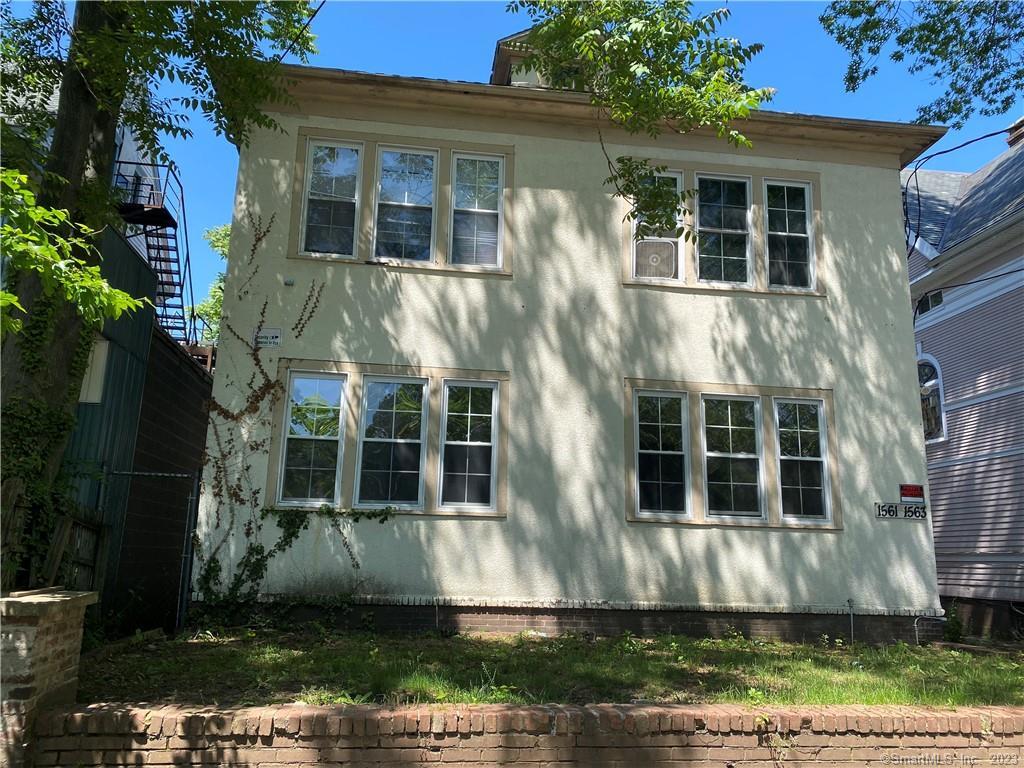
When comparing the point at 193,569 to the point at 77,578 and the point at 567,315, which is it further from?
the point at 567,315

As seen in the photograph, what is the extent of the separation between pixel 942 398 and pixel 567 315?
31.5ft

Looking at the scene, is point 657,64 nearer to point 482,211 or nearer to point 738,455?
point 482,211

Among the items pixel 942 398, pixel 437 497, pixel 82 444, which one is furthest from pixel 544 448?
pixel 942 398

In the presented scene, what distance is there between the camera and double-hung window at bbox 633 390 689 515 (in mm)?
10375

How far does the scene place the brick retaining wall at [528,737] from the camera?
15.5 feet

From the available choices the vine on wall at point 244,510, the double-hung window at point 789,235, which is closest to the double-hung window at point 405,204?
the vine on wall at point 244,510

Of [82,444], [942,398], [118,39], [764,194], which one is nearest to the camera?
[118,39]

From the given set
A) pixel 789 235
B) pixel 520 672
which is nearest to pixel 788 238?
pixel 789 235

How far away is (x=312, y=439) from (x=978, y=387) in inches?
491

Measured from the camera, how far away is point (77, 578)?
8.47 meters

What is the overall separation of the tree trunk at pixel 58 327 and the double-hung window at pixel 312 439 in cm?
252

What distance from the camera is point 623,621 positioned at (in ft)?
32.6

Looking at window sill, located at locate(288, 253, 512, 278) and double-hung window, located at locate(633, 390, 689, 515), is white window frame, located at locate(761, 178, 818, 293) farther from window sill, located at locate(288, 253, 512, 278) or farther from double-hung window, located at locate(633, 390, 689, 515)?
window sill, located at locate(288, 253, 512, 278)

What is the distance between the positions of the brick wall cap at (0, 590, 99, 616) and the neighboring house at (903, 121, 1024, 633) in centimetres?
1389
